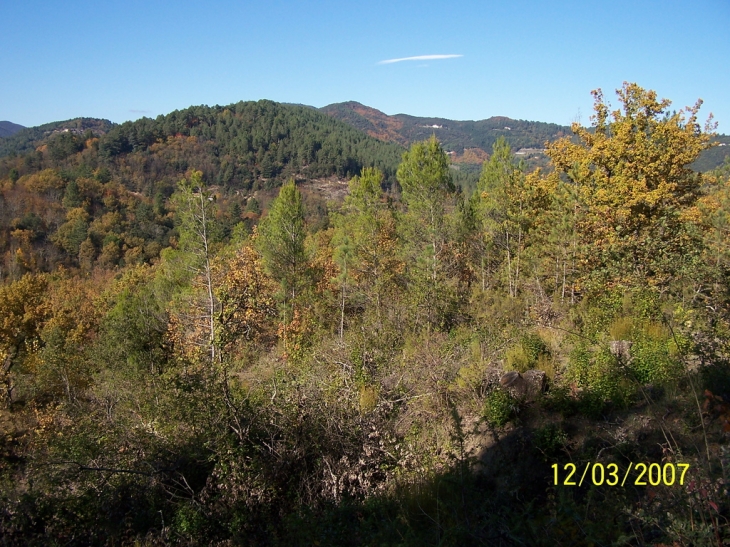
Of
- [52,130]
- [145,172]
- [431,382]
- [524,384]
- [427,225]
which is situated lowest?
[431,382]

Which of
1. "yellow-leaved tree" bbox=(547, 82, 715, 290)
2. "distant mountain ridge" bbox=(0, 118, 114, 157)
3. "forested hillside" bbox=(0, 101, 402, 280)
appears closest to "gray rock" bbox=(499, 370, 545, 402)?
"yellow-leaved tree" bbox=(547, 82, 715, 290)

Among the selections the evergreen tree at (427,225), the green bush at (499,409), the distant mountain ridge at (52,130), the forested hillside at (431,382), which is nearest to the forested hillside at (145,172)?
the distant mountain ridge at (52,130)

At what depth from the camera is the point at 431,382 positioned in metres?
7.83

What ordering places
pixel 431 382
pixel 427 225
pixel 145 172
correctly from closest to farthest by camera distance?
1. pixel 431 382
2. pixel 427 225
3. pixel 145 172

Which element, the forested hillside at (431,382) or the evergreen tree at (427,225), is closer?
the forested hillside at (431,382)

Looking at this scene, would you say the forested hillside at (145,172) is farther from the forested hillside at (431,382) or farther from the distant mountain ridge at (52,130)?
the forested hillside at (431,382)

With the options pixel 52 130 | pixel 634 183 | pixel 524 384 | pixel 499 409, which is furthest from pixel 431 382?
pixel 52 130

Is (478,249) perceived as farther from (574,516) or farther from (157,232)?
(157,232)

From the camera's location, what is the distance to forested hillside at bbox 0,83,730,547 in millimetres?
4781

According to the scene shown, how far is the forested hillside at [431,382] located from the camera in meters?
4.78

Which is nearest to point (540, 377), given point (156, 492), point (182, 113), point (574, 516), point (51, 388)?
point (574, 516)

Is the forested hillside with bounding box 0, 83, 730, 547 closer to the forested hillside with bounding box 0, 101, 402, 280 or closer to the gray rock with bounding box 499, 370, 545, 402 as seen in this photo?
the gray rock with bounding box 499, 370, 545, 402

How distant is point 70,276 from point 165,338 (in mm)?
56529

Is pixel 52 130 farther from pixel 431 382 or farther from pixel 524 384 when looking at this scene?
pixel 524 384
